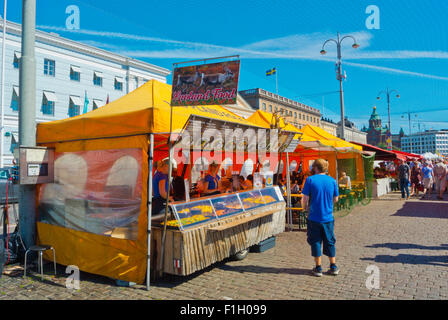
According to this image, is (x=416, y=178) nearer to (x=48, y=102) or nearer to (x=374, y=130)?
(x=48, y=102)

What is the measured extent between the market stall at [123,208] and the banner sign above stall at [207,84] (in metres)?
0.40

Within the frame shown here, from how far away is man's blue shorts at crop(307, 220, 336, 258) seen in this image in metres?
5.09

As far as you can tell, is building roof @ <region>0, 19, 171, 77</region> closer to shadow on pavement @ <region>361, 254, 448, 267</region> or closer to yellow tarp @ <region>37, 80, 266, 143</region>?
yellow tarp @ <region>37, 80, 266, 143</region>

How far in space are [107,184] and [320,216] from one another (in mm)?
3590

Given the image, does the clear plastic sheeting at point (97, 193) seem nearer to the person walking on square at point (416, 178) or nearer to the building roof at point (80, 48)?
the person walking on square at point (416, 178)

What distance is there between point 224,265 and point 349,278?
84.1 inches

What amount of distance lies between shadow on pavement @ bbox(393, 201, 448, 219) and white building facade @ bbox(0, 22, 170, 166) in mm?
18910

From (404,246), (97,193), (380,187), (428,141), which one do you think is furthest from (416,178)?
(428,141)

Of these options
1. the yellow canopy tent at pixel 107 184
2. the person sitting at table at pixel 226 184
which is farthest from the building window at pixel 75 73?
the yellow canopy tent at pixel 107 184

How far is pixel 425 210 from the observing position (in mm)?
11594

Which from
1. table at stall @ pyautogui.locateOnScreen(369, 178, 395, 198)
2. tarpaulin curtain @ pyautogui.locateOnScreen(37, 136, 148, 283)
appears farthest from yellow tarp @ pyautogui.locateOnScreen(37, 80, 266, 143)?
table at stall @ pyautogui.locateOnScreen(369, 178, 395, 198)

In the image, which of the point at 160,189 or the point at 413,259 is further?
the point at 413,259

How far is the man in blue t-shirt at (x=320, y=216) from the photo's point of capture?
5.09m

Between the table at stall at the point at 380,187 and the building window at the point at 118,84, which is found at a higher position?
the building window at the point at 118,84
